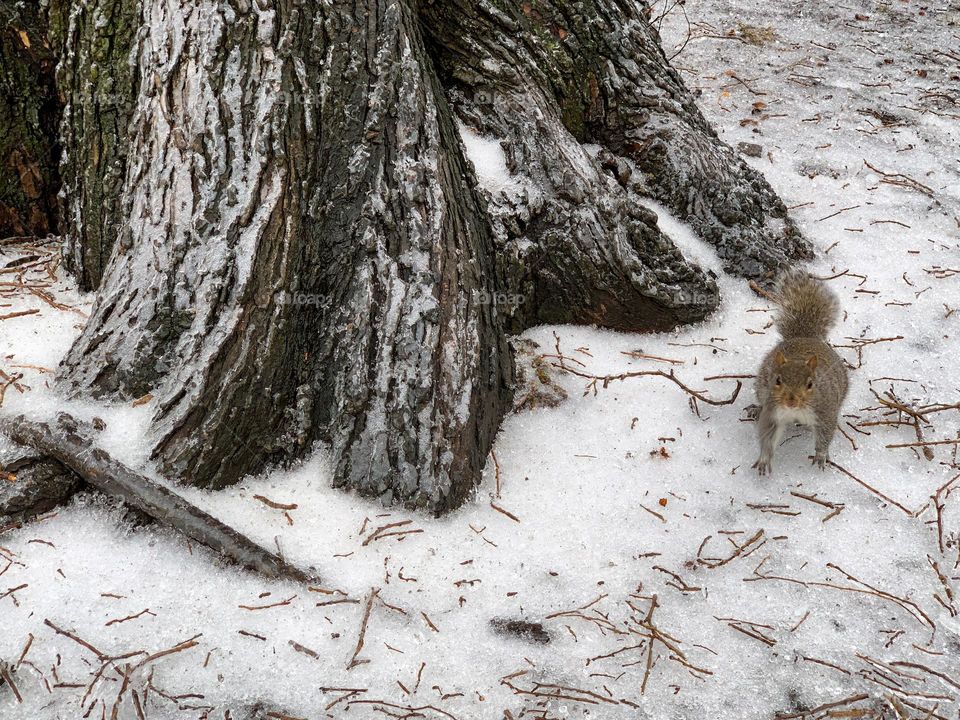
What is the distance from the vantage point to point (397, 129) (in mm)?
2682

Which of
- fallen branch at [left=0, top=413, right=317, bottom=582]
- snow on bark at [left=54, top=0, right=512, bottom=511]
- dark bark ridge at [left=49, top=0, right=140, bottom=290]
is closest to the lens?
fallen branch at [left=0, top=413, right=317, bottom=582]

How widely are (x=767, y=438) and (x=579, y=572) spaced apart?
96 cm

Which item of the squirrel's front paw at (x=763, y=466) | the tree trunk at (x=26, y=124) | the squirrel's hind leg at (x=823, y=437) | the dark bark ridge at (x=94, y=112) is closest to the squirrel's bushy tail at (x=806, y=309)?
the squirrel's hind leg at (x=823, y=437)

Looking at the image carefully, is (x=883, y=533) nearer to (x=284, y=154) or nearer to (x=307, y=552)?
(x=307, y=552)

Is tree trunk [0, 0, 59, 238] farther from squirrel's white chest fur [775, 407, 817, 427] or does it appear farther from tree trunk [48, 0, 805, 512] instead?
squirrel's white chest fur [775, 407, 817, 427]

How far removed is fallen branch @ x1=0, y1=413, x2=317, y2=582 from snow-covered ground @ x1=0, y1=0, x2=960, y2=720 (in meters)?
0.06

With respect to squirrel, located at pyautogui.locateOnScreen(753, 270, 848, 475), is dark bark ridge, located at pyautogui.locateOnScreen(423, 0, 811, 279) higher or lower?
higher

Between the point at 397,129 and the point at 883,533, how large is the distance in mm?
2181

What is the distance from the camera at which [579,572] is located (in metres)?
2.42

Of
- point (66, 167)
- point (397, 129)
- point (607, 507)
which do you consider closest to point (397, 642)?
point (607, 507)

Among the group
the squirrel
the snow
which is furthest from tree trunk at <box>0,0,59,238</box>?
the squirrel

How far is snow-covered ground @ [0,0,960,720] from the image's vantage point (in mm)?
2047

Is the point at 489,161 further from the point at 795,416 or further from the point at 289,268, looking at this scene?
the point at 795,416

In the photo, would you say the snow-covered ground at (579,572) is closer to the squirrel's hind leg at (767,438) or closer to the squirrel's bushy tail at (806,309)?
the squirrel's hind leg at (767,438)
